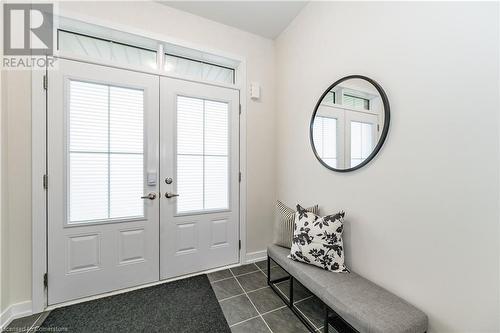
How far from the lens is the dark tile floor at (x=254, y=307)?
1435 mm

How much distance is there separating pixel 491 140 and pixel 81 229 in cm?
277

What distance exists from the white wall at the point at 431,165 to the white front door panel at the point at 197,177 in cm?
118

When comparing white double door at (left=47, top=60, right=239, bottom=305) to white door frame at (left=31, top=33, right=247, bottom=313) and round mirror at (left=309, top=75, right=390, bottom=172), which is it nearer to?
white door frame at (left=31, top=33, right=247, bottom=313)

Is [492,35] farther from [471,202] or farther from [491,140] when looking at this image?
[471,202]

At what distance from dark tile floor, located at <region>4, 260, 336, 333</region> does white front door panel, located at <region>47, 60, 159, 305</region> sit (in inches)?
18.1

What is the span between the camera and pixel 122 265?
1848mm

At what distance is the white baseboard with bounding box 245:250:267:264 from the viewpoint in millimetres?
2404

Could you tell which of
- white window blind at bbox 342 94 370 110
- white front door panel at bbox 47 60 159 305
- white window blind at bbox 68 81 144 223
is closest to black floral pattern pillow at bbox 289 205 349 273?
white window blind at bbox 342 94 370 110

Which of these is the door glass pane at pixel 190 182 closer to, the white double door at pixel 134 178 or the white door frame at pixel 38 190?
the white double door at pixel 134 178

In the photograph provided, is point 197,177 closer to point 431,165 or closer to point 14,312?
point 14,312

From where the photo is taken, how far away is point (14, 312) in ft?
4.96

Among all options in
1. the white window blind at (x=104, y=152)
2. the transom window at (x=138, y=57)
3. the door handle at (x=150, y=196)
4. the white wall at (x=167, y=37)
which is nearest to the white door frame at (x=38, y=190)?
the white wall at (x=167, y=37)

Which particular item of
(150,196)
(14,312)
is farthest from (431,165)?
(14,312)

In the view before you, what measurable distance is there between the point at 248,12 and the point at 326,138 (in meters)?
1.59
